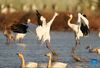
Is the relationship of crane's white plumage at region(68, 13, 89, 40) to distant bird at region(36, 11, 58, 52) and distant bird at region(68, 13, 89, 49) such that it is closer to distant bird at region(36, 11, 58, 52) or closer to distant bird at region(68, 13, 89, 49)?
distant bird at region(68, 13, 89, 49)

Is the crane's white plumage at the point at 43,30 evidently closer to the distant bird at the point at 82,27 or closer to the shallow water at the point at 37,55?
the shallow water at the point at 37,55

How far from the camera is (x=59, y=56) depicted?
716 inches

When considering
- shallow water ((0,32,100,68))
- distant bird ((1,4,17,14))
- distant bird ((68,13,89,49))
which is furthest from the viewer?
distant bird ((1,4,17,14))

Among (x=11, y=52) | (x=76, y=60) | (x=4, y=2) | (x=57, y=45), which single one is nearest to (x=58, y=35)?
(x=57, y=45)

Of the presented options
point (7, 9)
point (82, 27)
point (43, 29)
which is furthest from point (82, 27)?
point (7, 9)

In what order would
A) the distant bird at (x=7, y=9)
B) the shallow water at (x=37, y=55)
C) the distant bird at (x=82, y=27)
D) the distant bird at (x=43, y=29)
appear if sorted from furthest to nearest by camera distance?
1. the distant bird at (x=7, y=9)
2. the distant bird at (x=82, y=27)
3. the distant bird at (x=43, y=29)
4. the shallow water at (x=37, y=55)

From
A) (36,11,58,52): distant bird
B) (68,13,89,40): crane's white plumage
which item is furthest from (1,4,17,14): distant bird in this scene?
(36,11,58,52): distant bird

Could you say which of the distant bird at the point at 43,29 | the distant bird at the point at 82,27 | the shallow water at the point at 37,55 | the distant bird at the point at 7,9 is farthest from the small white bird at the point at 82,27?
the distant bird at the point at 7,9

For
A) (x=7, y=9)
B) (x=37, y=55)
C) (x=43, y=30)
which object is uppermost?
(x=7, y=9)

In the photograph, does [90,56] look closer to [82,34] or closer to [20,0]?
[82,34]

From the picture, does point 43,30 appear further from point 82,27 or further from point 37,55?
point 82,27

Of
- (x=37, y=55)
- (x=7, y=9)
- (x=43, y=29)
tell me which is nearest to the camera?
(x=43, y=29)

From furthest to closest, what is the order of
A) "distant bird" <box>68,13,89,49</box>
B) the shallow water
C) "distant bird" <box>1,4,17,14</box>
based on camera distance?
"distant bird" <box>1,4,17,14</box>
"distant bird" <box>68,13,89,49</box>
the shallow water

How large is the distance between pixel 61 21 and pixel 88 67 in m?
16.6
